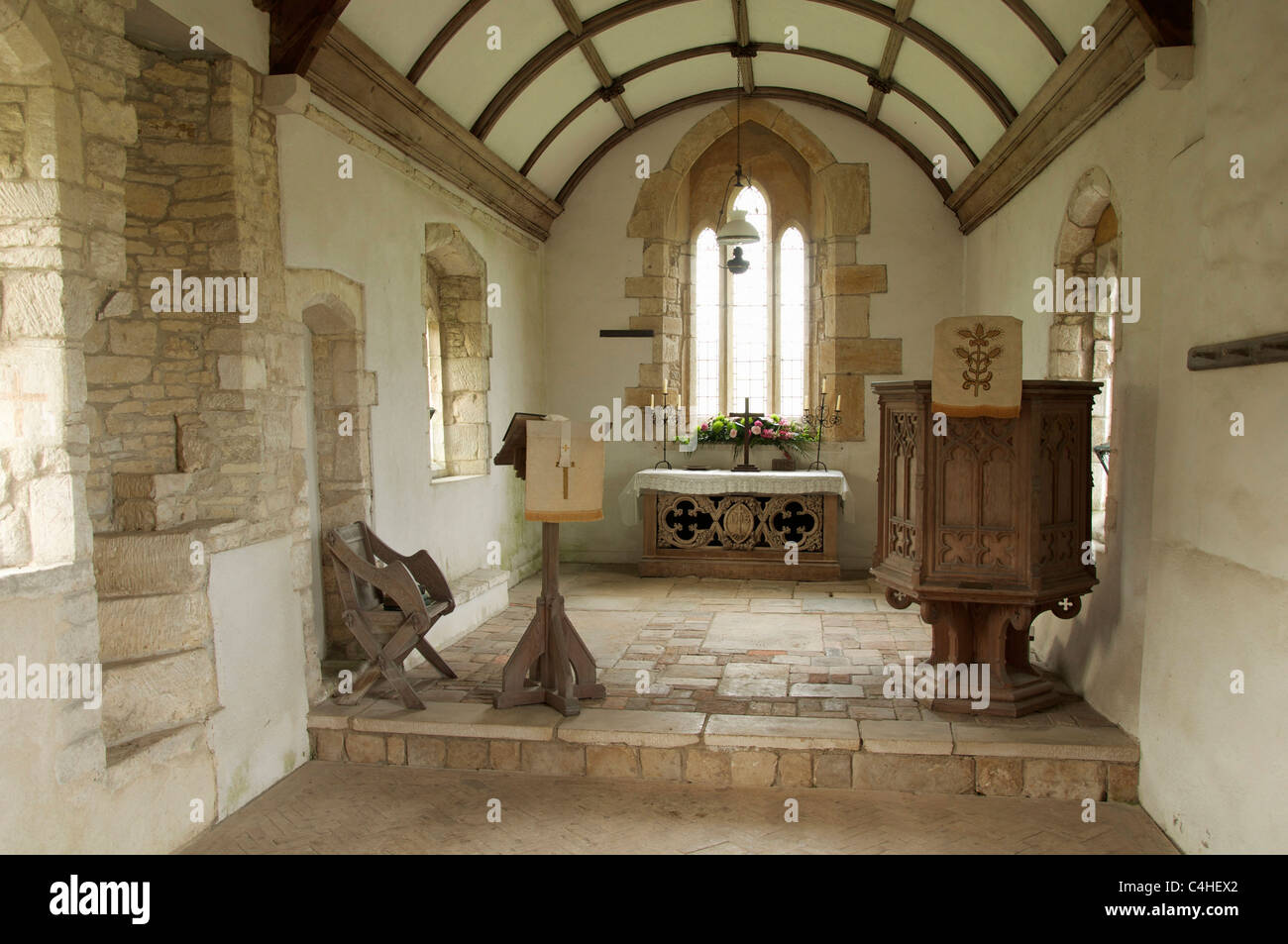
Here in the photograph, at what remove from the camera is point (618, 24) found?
20.6ft

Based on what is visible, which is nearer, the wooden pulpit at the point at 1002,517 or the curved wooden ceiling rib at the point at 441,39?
the wooden pulpit at the point at 1002,517

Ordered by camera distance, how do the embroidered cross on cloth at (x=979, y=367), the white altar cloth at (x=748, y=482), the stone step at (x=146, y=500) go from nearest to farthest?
the stone step at (x=146, y=500) < the embroidered cross on cloth at (x=979, y=367) < the white altar cloth at (x=748, y=482)

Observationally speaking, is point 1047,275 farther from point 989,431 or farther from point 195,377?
point 195,377

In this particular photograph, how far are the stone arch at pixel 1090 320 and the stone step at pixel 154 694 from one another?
425cm

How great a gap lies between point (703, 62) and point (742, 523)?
3.85 metres

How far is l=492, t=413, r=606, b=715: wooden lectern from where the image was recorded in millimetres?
4332

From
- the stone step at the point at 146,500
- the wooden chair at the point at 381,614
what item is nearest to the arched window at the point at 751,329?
the wooden chair at the point at 381,614

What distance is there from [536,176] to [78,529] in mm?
5467

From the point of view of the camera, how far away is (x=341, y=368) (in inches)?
188

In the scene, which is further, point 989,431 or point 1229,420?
point 989,431

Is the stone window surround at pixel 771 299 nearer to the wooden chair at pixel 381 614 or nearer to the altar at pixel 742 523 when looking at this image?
the altar at pixel 742 523

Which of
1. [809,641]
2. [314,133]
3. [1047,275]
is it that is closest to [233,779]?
[314,133]

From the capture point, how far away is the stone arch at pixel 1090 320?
4820 millimetres

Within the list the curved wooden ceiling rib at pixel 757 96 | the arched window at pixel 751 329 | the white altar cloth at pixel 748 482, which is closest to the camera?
the white altar cloth at pixel 748 482
